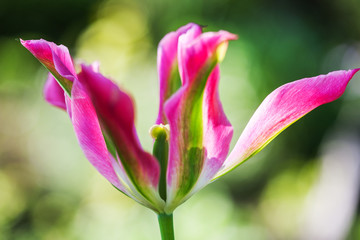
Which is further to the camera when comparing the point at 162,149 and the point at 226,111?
the point at 226,111

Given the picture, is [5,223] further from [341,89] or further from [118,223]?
[341,89]

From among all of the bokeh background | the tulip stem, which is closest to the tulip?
the tulip stem

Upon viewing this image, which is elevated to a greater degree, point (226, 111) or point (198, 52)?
point (198, 52)

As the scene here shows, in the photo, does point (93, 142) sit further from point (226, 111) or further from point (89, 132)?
point (226, 111)

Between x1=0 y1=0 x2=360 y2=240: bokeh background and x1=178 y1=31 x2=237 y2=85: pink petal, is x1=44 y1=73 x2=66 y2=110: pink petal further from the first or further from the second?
x1=0 y1=0 x2=360 y2=240: bokeh background

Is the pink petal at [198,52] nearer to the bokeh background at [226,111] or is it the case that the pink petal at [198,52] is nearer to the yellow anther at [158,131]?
the yellow anther at [158,131]

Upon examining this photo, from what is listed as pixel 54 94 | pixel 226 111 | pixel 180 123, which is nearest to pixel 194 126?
pixel 180 123

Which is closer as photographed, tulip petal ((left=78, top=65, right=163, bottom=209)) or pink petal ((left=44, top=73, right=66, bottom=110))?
tulip petal ((left=78, top=65, right=163, bottom=209))
